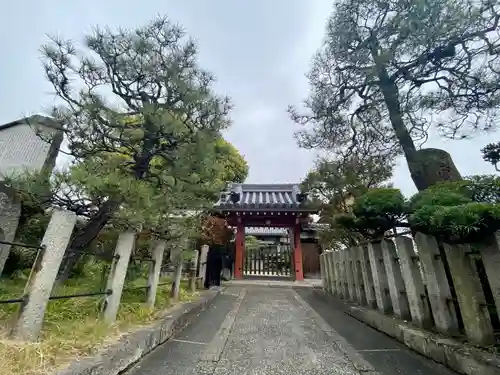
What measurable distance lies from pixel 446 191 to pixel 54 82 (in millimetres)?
3959

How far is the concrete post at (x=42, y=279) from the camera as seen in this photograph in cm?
182

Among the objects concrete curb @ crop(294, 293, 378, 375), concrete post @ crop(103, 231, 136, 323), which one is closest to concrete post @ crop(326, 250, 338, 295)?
concrete curb @ crop(294, 293, 378, 375)

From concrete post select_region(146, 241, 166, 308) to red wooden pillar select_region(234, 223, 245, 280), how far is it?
6.39 meters

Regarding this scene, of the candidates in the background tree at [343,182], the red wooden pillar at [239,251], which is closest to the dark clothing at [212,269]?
the red wooden pillar at [239,251]

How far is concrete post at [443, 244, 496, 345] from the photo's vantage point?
6.97 feet

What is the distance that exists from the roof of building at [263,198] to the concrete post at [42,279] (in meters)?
6.20

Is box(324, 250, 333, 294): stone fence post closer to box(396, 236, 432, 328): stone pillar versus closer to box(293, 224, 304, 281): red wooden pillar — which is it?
A: box(293, 224, 304, 281): red wooden pillar

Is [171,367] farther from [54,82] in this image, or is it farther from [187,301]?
[54,82]

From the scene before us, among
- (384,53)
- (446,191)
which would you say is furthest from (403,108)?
(446,191)

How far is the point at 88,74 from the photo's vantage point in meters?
3.16

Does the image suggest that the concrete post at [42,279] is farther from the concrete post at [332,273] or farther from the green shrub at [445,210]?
the concrete post at [332,273]

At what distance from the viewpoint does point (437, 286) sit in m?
2.59

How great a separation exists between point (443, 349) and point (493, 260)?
768 millimetres

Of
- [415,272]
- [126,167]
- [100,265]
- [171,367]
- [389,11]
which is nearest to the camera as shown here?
[171,367]
